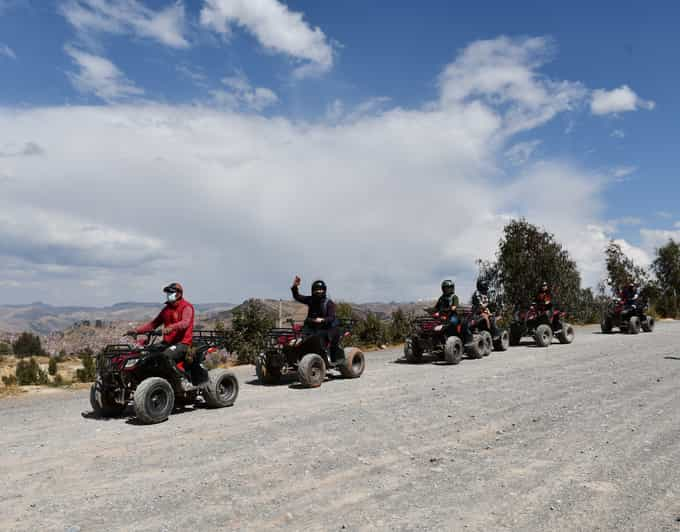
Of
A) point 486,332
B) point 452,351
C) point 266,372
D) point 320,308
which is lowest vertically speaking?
Result: point 266,372

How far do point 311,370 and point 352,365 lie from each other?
5.07 ft

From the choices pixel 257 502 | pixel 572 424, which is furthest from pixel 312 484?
pixel 572 424

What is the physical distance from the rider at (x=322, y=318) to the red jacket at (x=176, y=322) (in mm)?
3220

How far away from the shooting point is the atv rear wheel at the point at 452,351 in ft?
A: 48.5

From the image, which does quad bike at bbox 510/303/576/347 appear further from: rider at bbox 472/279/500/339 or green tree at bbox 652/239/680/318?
green tree at bbox 652/239/680/318

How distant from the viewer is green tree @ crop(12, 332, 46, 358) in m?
32.8

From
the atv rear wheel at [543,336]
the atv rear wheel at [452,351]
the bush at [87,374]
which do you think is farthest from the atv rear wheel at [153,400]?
the atv rear wheel at [543,336]

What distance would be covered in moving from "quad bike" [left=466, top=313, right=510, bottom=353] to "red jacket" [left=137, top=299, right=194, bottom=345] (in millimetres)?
9167

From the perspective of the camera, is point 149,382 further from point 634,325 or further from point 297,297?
point 634,325

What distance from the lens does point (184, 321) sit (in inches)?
358

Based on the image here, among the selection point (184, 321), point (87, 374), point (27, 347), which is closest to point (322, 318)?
point (184, 321)

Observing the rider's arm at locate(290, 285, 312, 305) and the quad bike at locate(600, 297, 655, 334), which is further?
the quad bike at locate(600, 297, 655, 334)

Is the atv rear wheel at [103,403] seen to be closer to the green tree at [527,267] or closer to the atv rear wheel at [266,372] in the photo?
the atv rear wheel at [266,372]

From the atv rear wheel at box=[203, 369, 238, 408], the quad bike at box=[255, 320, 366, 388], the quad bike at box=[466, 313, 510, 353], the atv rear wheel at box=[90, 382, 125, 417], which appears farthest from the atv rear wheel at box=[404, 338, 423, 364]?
the atv rear wheel at box=[90, 382, 125, 417]
